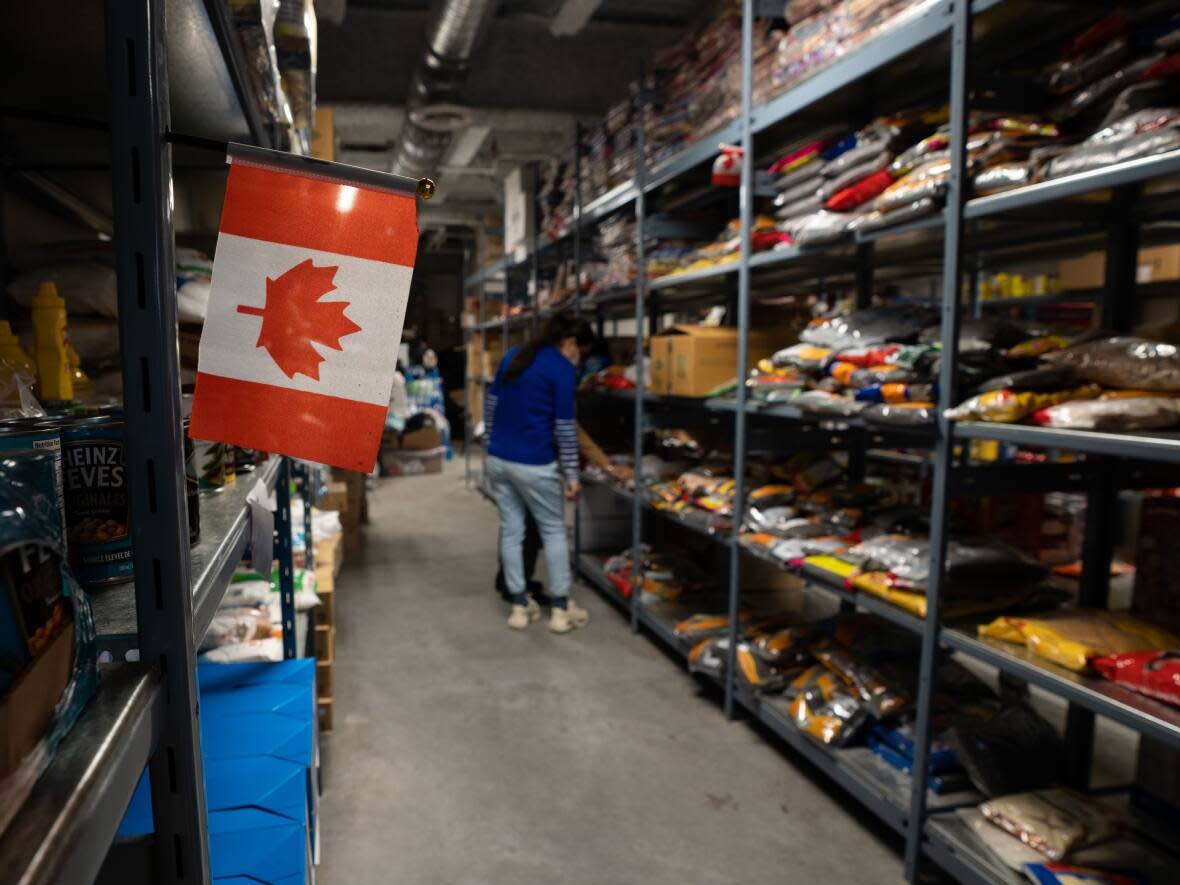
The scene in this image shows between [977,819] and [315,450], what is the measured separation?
2.10 m

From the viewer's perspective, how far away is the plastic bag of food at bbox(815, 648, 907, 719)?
2.48m

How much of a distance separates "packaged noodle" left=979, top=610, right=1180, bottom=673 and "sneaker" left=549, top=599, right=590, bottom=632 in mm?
2458

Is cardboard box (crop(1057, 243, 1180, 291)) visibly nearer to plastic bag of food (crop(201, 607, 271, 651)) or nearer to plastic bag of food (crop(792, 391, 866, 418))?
plastic bag of food (crop(792, 391, 866, 418))

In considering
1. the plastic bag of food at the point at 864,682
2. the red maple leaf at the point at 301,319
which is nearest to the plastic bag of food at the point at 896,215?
the plastic bag of food at the point at 864,682

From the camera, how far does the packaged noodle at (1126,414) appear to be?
1.67m

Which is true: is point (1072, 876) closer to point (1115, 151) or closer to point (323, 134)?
point (1115, 151)

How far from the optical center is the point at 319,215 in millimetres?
815

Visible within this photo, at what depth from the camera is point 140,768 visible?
625 mm

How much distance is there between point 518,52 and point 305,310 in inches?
199

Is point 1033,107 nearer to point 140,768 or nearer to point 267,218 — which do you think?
point 267,218

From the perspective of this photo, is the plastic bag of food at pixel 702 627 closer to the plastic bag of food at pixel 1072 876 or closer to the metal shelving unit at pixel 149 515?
the plastic bag of food at pixel 1072 876

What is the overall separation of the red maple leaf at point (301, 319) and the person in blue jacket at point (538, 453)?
3.17 meters

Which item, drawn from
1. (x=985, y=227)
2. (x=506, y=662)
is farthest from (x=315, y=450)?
(x=506, y=662)

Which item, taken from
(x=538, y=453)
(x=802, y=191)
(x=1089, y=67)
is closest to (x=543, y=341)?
(x=538, y=453)
